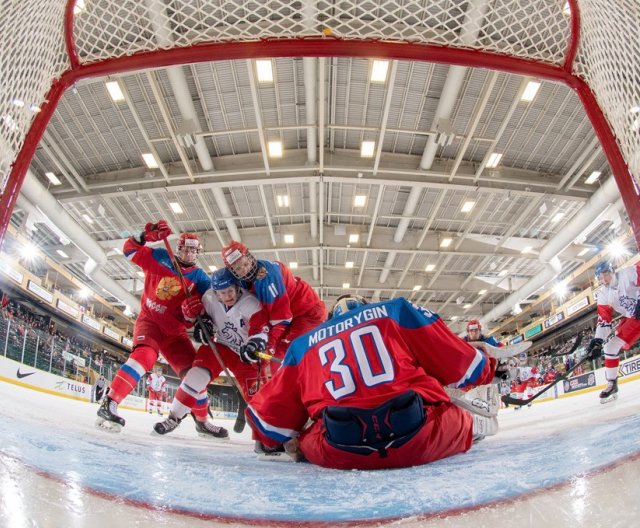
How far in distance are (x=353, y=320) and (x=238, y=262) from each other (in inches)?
54.7

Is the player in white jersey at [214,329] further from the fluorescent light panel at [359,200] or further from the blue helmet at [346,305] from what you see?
the fluorescent light panel at [359,200]

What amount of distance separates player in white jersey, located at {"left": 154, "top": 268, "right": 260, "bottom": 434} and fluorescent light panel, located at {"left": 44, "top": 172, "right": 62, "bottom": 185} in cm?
801

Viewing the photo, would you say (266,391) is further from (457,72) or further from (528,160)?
(528,160)

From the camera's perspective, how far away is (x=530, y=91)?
284 inches

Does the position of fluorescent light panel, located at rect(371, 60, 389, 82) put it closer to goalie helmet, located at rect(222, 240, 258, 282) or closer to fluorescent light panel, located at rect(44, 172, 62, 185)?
goalie helmet, located at rect(222, 240, 258, 282)

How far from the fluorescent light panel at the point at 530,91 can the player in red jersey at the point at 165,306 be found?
619 centimetres

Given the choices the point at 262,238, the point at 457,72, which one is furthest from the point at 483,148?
the point at 262,238

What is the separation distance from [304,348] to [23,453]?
3.34 ft

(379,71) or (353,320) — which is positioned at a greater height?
(379,71)

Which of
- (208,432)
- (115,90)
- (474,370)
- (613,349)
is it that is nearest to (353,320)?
(474,370)

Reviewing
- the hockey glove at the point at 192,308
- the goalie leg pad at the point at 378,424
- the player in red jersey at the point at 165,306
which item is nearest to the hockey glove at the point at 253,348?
the hockey glove at the point at 192,308

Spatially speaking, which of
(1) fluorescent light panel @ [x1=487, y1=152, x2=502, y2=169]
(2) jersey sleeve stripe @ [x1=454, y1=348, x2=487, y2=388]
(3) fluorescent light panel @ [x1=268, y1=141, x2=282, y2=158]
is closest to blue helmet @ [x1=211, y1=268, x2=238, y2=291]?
(2) jersey sleeve stripe @ [x1=454, y1=348, x2=487, y2=388]

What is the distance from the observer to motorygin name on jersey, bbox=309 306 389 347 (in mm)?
1759

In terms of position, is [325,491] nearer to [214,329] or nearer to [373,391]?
[373,391]
